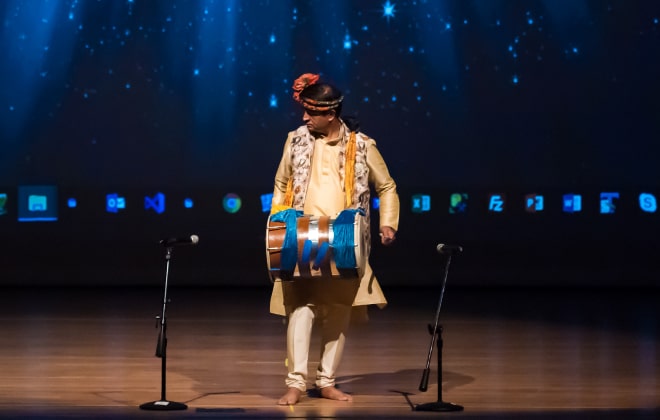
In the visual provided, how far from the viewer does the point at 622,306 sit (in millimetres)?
11852

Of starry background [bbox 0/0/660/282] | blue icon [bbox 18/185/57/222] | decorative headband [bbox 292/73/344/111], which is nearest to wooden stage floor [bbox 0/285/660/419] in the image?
blue icon [bbox 18/185/57/222]

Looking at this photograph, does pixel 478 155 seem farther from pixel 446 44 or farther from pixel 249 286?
pixel 249 286

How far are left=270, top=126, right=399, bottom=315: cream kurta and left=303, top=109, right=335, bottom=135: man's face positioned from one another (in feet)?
0.22

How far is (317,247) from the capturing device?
6.00m

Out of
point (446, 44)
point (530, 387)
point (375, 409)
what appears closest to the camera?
point (375, 409)

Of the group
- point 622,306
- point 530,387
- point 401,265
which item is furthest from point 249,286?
point 530,387

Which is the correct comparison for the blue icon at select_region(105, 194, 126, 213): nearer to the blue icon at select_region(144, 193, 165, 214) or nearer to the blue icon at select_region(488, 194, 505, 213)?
the blue icon at select_region(144, 193, 165, 214)

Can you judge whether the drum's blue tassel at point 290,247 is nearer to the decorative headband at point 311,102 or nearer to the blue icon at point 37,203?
the decorative headband at point 311,102

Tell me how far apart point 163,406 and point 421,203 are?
7.50m

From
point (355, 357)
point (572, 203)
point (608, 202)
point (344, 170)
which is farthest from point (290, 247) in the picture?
point (608, 202)

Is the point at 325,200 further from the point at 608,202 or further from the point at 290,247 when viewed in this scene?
the point at 608,202

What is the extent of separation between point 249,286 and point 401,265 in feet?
5.12

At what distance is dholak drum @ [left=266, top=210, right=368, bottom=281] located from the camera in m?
5.96

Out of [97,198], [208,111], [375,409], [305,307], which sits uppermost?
[208,111]
